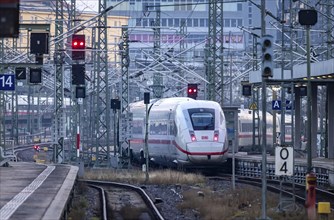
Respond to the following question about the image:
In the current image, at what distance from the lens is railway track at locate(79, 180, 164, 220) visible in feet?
73.3

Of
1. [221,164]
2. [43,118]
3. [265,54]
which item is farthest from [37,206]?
[43,118]

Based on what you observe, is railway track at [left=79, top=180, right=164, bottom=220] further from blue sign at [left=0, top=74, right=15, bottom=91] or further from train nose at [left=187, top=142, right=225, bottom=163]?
blue sign at [left=0, top=74, right=15, bottom=91]

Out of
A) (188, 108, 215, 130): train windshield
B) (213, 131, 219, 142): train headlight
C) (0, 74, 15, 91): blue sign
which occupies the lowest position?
(213, 131, 219, 142): train headlight

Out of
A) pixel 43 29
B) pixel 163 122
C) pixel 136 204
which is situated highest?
pixel 43 29

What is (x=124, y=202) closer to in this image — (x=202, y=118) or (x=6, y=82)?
(x=6, y=82)

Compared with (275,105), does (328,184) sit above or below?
below

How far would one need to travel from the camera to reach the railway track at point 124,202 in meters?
22.3

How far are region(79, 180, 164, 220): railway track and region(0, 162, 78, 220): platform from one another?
123cm

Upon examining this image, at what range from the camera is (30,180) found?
87.4 ft

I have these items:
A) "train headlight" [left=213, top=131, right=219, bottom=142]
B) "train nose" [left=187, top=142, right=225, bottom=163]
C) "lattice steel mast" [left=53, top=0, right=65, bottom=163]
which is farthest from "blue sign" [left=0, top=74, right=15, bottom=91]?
"train headlight" [left=213, top=131, right=219, bottom=142]

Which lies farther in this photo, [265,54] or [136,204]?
[136,204]

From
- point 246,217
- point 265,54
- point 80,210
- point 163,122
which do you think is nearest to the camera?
point 265,54

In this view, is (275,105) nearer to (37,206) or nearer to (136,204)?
(136,204)

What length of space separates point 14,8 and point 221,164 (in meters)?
32.0
